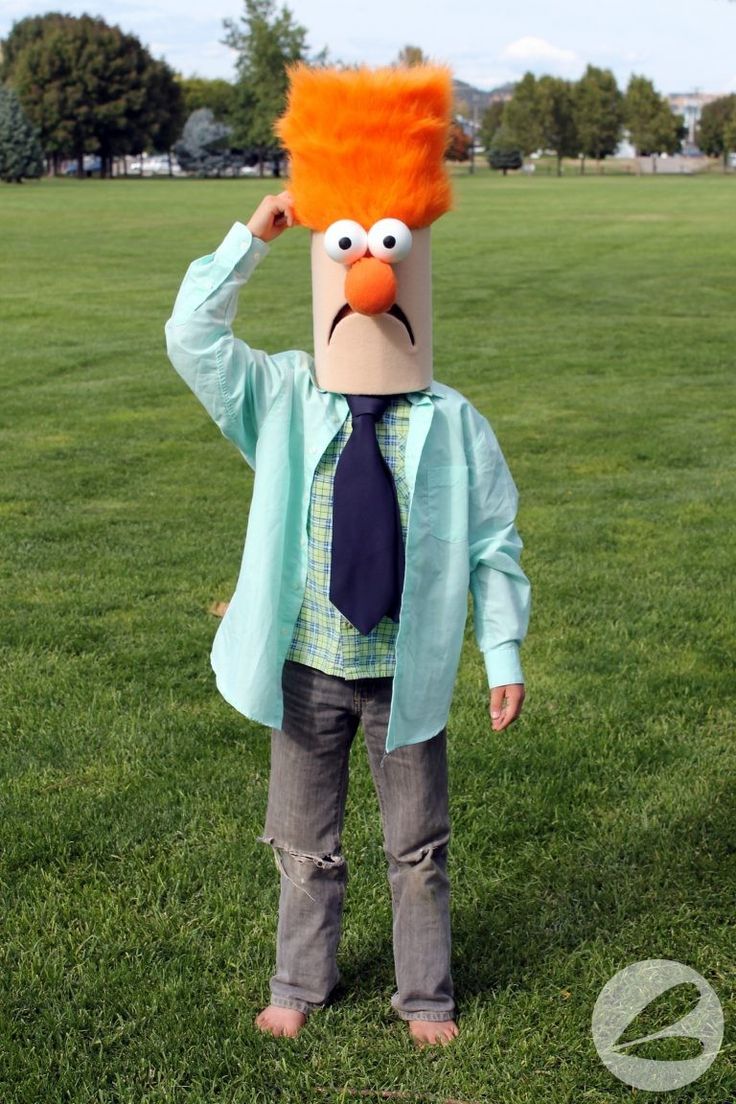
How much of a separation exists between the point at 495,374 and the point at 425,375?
9117 mm

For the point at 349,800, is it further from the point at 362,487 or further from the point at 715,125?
the point at 715,125

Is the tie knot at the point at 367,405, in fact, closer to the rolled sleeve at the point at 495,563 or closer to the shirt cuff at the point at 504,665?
the rolled sleeve at the point at 495,563

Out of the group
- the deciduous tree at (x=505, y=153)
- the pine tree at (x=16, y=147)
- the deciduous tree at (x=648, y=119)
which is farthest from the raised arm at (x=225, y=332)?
the deciduous tree at (x=648, y=119)

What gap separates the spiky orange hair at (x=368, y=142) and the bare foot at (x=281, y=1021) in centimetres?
172

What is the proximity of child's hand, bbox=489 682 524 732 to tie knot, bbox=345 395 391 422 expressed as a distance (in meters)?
0.64

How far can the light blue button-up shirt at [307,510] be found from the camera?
8.71 ft

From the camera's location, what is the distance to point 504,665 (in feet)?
9.04

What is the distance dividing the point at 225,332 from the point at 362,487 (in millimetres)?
431

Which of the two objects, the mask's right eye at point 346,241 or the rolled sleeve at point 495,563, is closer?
the mask's right eye at point 346,241

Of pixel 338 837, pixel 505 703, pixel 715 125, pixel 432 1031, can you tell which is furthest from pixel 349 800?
pixel 715 125

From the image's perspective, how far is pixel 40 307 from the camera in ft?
51.3

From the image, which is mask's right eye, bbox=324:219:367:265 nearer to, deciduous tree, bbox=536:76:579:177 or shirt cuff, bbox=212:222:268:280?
shirt cuff, bbox=212:222:268:280

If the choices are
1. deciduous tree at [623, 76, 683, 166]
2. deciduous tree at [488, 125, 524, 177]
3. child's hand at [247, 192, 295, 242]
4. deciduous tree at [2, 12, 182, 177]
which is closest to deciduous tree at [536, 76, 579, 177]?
deciduous tree at [488, 125, 524, 177]

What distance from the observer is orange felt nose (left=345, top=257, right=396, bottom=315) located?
2531mm
